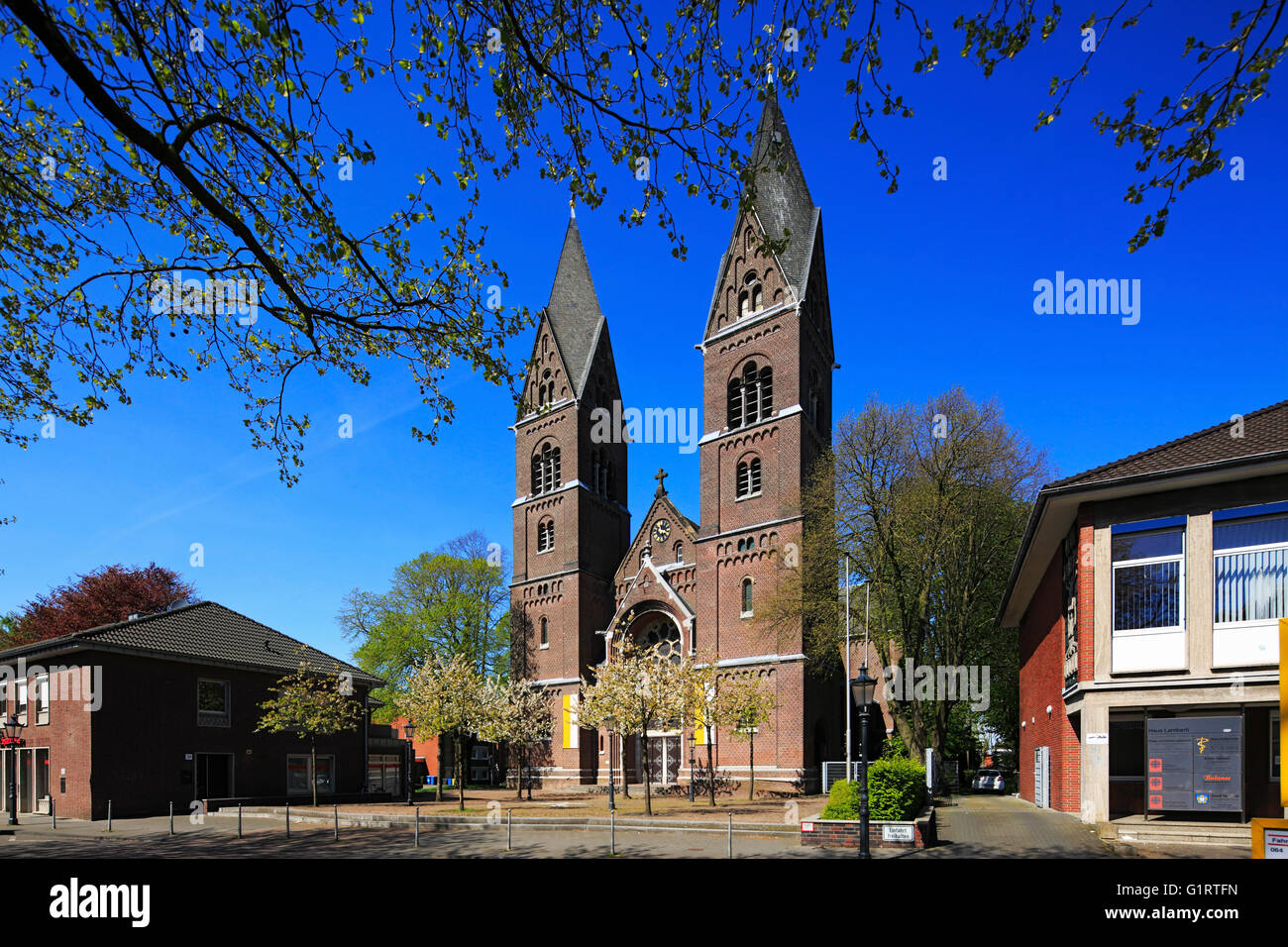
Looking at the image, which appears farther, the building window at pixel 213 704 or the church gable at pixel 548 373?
the church gable at pixel 548 373

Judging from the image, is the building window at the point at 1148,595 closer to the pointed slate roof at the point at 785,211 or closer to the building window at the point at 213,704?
the pointed slate roof at the point at 785,211

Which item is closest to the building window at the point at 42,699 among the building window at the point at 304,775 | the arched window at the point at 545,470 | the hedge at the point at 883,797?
the building window at the point at 304,775

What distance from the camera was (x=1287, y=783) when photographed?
8.12 m

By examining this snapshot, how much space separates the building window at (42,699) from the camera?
97.8 feet

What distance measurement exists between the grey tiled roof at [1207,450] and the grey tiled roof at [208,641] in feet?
99.4

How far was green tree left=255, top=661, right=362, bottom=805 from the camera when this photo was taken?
3008 centimetres

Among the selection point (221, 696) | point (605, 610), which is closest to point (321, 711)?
point (221, 696)

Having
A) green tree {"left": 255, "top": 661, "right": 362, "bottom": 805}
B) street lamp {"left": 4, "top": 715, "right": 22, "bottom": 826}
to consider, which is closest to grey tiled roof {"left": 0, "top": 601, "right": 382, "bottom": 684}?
green tree {"left": 255, "top": 661, "right": 362, "bottom": 805}

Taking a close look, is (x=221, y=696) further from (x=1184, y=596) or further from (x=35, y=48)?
(x=1184, y=596)

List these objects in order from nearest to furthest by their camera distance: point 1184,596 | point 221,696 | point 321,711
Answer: point 1184,596
point 321,711
point 221,696

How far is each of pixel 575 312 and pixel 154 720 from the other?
33972 mm

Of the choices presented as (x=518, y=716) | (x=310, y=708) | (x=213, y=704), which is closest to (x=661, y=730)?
(x=518, y=716)

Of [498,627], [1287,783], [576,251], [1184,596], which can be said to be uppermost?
[576,251]
